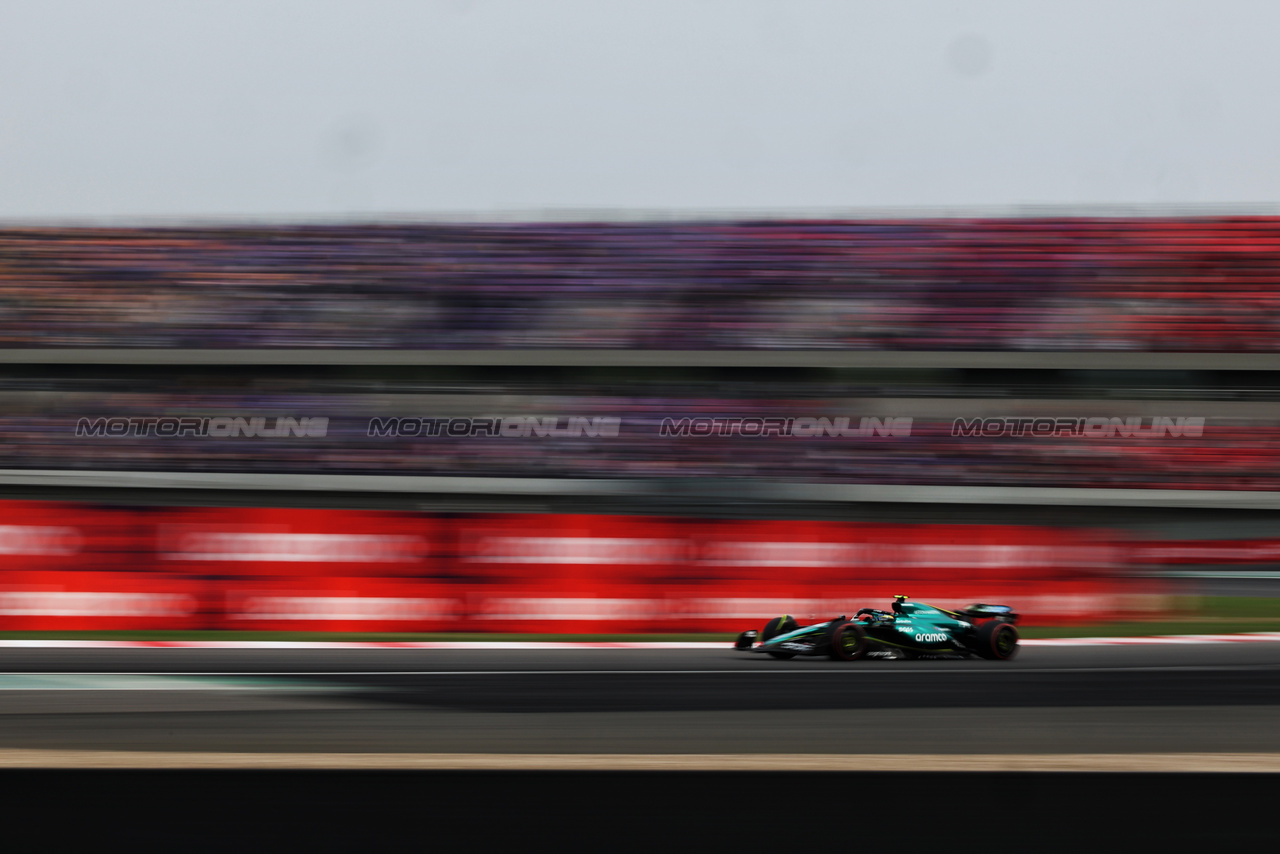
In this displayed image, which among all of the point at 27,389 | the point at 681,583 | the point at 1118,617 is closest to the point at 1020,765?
the point at 681,583

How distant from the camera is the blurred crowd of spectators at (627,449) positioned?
489 inches

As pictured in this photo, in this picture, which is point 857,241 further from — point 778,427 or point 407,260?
point 407,260

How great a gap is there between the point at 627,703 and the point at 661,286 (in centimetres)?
1004

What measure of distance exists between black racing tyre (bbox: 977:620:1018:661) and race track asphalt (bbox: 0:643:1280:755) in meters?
0.16

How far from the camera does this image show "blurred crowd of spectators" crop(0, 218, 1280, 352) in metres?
14.3

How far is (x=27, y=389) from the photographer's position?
13.6 meters

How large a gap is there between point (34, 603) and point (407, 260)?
25.4ft

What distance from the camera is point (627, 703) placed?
19.0 feet

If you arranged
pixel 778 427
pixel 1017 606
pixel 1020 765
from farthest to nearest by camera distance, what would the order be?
pixel 778 427
pixel 1017 606
pixel 1020 765
